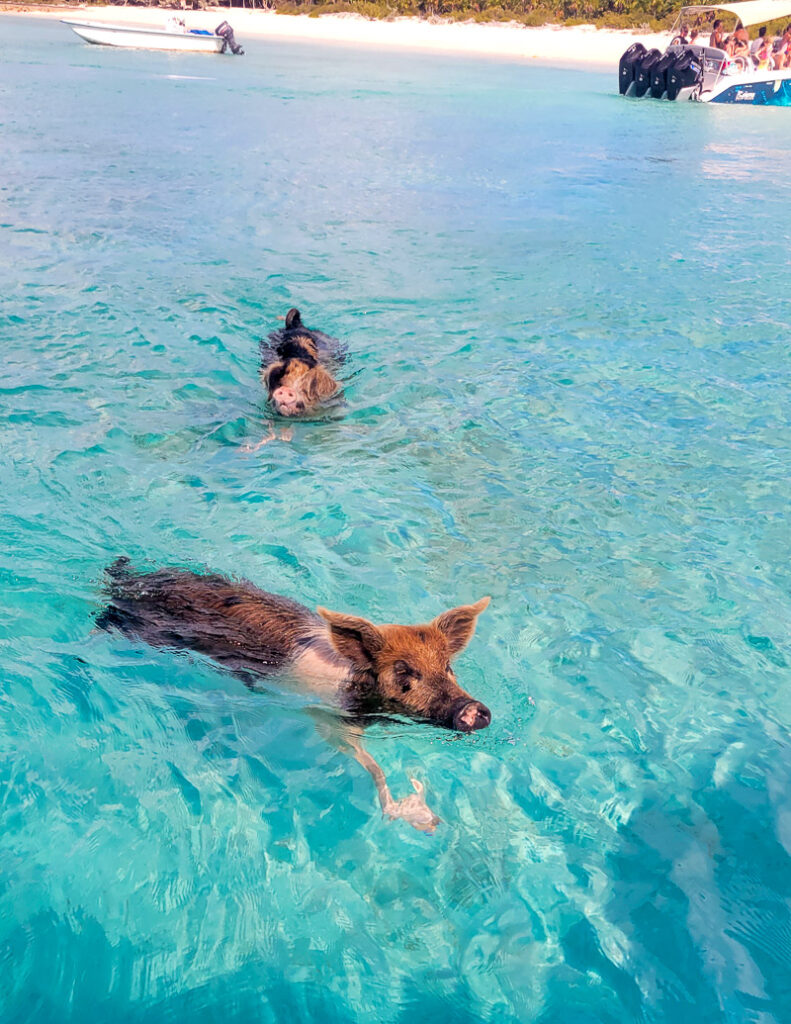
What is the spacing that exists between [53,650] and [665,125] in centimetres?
3744

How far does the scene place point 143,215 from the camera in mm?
17344

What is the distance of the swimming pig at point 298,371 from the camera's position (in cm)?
923

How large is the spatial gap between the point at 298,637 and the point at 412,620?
1082mm

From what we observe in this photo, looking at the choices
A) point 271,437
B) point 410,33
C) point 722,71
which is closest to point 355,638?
point 271,437

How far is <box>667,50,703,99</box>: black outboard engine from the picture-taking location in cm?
4169

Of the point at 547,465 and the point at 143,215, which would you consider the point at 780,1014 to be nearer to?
the point at 547,465

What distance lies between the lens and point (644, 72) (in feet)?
145

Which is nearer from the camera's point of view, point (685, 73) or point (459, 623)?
point (459, 623)

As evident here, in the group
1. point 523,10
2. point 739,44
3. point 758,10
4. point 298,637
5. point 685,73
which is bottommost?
point 298,637

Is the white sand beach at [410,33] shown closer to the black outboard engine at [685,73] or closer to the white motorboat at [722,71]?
the white motorboat at [722,71]

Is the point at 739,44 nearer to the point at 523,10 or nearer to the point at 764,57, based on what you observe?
the point at 764,57

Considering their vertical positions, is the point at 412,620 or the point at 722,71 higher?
the point at 722,71

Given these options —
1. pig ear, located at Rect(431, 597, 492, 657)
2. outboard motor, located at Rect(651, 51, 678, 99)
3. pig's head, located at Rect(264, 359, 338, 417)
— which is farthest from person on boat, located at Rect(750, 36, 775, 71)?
pig ear, located at Rect(431, 597, 492, 657)

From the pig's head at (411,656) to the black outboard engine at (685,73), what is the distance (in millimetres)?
46354
